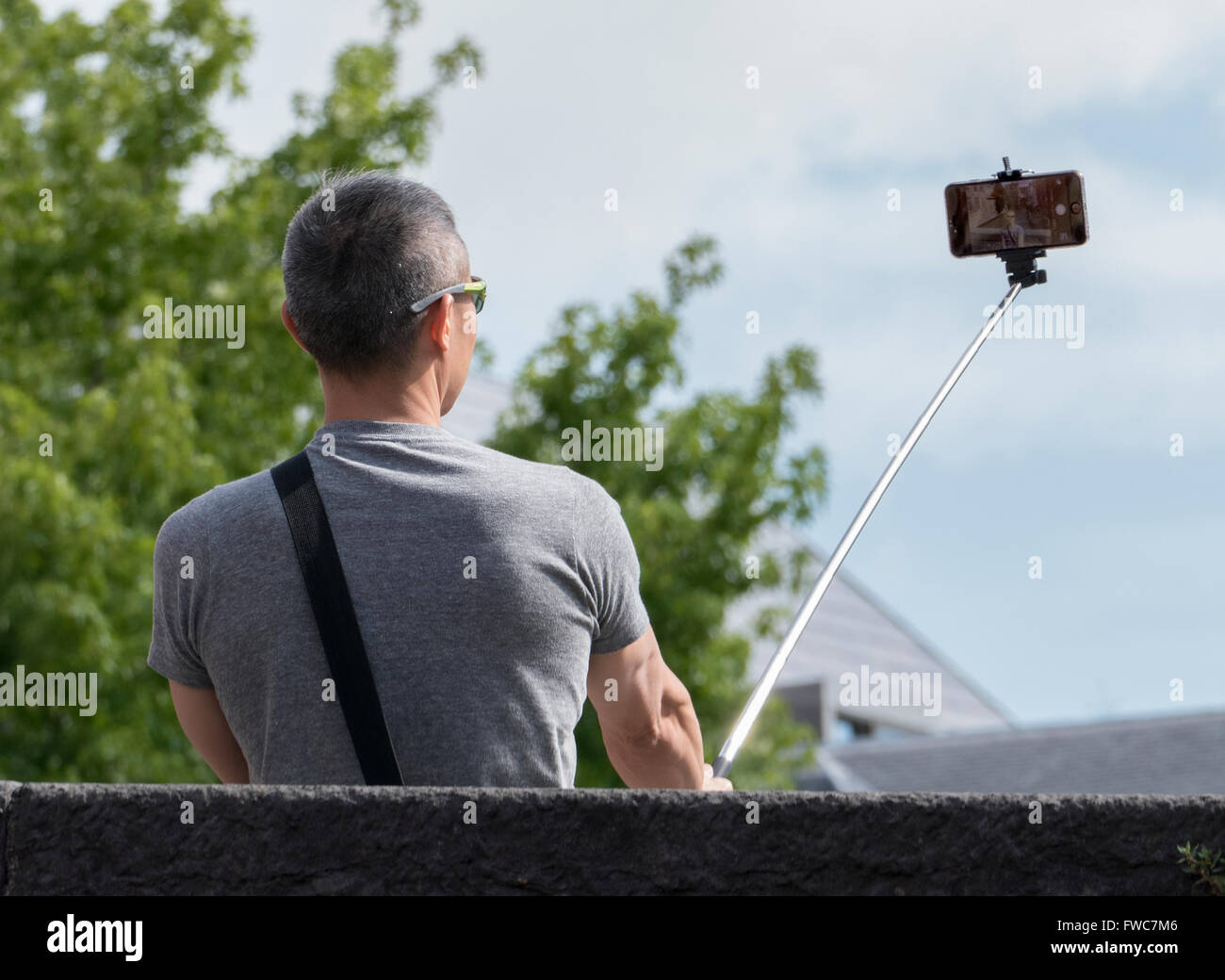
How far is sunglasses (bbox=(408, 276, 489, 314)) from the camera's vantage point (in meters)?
2.14

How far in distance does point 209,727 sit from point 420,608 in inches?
16.6

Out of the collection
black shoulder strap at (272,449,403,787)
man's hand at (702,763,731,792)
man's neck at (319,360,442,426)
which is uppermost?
man's neck at (319,360,442,426)

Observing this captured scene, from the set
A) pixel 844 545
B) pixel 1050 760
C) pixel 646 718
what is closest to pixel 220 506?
pixel 646 718

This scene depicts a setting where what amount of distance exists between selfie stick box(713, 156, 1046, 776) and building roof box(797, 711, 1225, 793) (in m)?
19.0

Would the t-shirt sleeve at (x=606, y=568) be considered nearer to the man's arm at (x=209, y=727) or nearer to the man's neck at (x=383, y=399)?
the man's neck at (x=383, y=399)

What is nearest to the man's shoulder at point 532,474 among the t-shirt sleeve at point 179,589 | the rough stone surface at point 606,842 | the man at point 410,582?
the man at point 410,582

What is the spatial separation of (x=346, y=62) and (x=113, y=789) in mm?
10953

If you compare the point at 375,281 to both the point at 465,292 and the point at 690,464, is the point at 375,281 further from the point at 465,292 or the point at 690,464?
the point at 690,464

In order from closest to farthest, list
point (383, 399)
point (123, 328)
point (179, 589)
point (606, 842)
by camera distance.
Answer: point (606, 842)
point (179, 589)
point (383, 399)
point (123, 328)

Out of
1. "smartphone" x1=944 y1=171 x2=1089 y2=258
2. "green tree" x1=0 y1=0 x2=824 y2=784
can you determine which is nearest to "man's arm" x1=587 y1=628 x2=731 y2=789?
"smartphone" x1=944 y1=171 x2=1089 y2=258

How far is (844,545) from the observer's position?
8.06 ft

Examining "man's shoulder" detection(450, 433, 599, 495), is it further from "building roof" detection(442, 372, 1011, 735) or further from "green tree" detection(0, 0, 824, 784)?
"building roof" detection(442, 372, 1011, 735)
